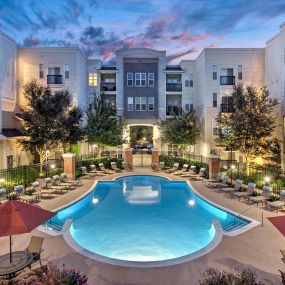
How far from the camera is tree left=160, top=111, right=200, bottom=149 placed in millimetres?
26609

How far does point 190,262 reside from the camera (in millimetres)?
7645

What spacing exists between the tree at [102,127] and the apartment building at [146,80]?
2.61 meters

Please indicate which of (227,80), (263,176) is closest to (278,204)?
(263,176)

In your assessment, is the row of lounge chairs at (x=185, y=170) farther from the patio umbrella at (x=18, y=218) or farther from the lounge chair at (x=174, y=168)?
the patio umbrella at (x=18, y=218)

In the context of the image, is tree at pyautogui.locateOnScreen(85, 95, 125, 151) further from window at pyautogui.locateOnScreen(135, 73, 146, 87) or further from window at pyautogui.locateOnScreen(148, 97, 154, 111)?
window at pyautogui.locateOnScreen(135, 73, 146, 87)

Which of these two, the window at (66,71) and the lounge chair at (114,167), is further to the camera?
the window at (66,71)

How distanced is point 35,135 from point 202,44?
31.1m

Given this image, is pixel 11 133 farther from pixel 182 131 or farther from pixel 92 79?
pixel 182 131

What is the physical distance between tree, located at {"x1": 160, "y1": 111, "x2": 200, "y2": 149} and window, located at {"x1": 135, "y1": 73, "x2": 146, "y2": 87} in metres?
8.16

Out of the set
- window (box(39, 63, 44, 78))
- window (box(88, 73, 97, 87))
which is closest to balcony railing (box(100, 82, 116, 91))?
window (box(88, 73, 97, 87))

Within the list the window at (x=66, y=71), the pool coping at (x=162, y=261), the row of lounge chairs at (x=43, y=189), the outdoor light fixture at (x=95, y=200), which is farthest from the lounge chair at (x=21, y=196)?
the window at (x=66, y=71)

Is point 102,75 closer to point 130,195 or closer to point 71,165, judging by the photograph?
point 71,165

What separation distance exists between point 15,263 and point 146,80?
28.8 metres

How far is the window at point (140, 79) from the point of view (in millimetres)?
32844
